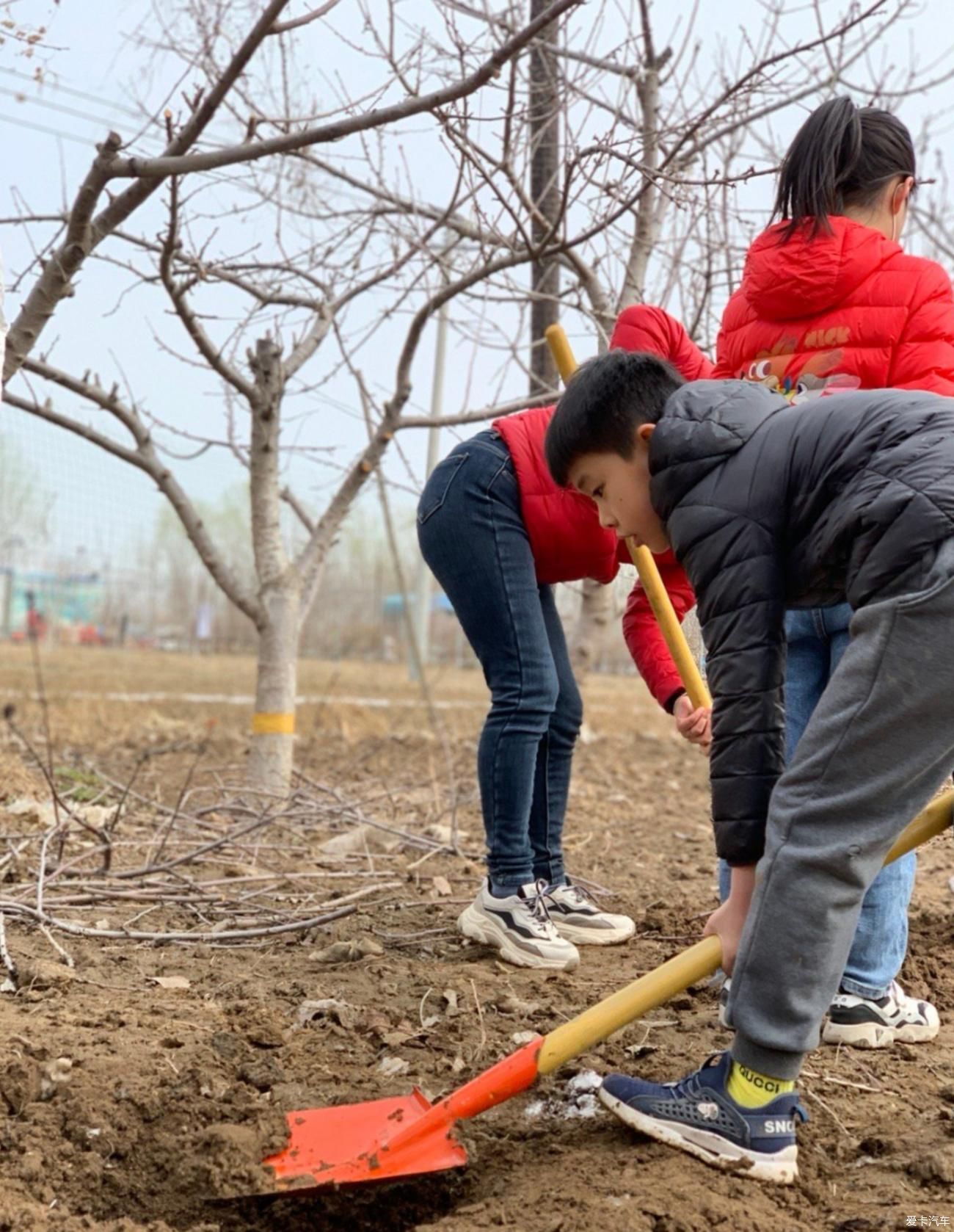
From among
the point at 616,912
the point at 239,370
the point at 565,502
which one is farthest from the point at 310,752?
the point at 565,502

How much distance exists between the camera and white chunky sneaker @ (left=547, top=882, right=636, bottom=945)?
3.01m

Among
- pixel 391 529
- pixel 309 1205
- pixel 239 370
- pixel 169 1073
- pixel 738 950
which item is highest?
pixel 239 370

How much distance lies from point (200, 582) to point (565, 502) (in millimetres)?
32865

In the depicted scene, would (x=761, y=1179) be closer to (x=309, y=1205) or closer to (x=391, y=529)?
(x=309, y=1205)

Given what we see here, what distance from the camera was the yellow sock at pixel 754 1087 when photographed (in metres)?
1.81

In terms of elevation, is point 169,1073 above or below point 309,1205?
above

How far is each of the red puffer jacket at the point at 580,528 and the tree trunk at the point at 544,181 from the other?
1.27 m

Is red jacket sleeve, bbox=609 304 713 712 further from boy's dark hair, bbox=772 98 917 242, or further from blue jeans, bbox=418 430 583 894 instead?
boy's dark hair, bbox=772 98 917 242

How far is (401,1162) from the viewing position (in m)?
1.97

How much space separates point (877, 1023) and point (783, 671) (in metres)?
0.98

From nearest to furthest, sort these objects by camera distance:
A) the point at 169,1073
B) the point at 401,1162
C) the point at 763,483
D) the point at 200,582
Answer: the point at 763,483, the point at 401,1162, the point at 169,1073, the point at 200,582

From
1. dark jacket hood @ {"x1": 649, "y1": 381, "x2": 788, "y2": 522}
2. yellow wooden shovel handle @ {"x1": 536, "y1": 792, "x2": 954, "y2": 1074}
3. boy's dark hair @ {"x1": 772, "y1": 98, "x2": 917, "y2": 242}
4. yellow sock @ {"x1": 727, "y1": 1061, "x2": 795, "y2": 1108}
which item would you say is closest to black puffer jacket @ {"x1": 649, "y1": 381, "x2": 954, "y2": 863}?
→ dark jacket hood @ {"x1": 649, "y1": 381, "x2": 788, "y2": 522}

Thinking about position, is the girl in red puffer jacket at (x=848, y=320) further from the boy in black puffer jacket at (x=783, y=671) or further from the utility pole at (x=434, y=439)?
the utility pole at (x=434, y=439)

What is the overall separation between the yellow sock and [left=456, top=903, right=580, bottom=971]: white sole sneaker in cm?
95
